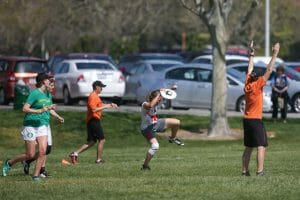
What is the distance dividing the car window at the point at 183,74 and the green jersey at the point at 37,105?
1775cm

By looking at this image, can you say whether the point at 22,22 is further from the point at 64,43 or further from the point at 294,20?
the point at 294,20

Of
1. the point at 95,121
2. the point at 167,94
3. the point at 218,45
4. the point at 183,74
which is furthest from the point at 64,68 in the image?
the point at 167,94

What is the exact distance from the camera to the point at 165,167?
17.8 metres

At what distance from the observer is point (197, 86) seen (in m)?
32.7

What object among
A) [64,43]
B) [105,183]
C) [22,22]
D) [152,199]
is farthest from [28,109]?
[64,43]

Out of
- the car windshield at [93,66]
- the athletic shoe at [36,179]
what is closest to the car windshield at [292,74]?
the car windshield at [93,66]

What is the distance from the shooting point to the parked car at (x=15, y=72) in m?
35.1

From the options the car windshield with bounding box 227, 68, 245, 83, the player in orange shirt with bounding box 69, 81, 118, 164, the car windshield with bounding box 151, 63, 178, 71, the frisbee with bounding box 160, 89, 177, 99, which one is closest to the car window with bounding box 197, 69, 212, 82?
the car windshield with bounding box 227, 68, 245, 83

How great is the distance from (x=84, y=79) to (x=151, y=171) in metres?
17.8

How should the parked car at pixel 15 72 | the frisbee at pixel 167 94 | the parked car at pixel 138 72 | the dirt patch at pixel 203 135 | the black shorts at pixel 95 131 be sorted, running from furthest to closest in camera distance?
the parked car at pixel 138 72, the parked car at pixel 15 72, the dirt patch at pixel 203 135, the black shorts at pixel 95 131, the frisbee at pixel 167 94

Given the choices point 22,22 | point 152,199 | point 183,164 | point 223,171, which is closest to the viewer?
point 152,199

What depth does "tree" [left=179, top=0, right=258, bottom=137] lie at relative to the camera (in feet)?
87.0

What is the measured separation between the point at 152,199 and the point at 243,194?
47.3 inches

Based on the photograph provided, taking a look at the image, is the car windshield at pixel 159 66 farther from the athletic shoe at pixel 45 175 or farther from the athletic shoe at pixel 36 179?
the athletic shoe at pixel 36 179
